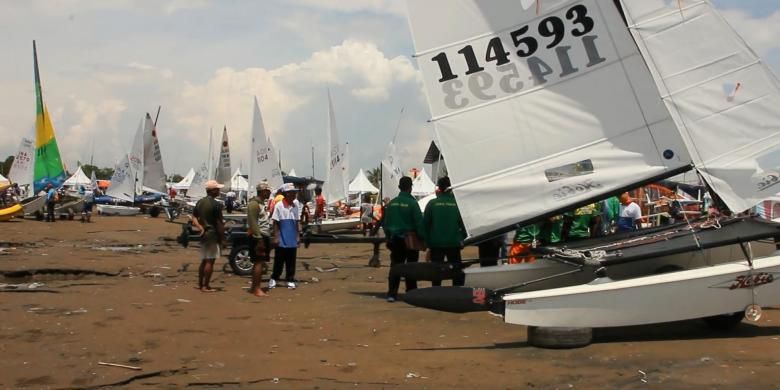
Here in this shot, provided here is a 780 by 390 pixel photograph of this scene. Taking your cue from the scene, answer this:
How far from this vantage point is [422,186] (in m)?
39.8

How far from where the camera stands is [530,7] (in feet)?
24.5

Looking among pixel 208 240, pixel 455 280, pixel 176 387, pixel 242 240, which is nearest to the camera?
pixel 176 387

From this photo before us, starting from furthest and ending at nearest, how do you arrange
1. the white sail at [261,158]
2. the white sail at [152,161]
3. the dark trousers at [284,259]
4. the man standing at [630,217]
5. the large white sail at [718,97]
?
the white sail at [152,161] → the white sail at [261,158] → the man standing at [630,217] → the dark trousers at [284,259] → the large white sail at [718,97]

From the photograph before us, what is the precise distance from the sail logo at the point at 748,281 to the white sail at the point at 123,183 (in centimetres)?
3473

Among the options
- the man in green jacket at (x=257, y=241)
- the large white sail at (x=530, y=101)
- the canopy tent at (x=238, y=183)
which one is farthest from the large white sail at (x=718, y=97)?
the canopy tent at (x=238, y=183)

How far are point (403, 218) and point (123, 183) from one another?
31.3 meters

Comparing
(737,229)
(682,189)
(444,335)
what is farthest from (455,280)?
(682,189)

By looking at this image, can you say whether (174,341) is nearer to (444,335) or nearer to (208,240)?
(444,335)

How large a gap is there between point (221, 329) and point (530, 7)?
183 inches

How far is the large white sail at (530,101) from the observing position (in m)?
7.46

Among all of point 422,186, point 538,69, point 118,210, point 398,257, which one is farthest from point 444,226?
point 118,210

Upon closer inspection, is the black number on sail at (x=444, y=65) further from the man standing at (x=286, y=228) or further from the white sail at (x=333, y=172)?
the white sail at (x=333, y=172)

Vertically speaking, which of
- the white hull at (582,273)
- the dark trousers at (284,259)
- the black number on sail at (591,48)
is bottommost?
the white hull at (582,273)

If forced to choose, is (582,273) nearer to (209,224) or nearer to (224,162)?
(209,224)
